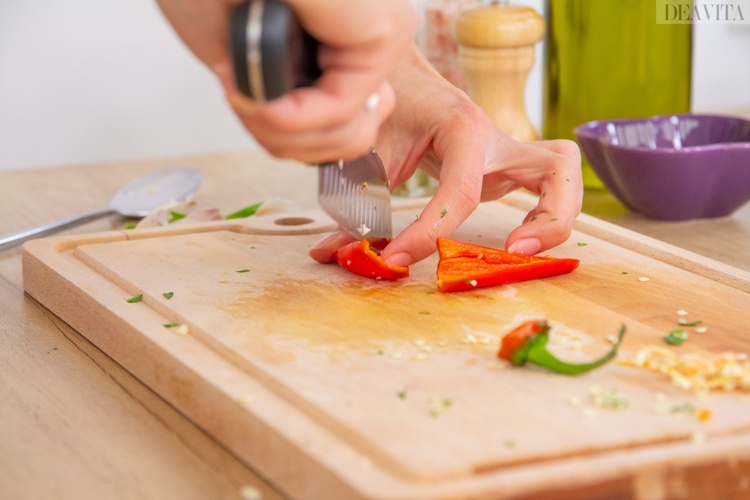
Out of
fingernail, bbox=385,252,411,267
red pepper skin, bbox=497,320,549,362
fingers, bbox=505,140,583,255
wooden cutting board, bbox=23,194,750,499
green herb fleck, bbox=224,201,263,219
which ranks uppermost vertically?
fingers, bbox=505,140,583,255

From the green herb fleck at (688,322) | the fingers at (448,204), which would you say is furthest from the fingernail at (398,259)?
the green herb fleck at (688,322)

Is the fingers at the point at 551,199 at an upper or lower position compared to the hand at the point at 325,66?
lower

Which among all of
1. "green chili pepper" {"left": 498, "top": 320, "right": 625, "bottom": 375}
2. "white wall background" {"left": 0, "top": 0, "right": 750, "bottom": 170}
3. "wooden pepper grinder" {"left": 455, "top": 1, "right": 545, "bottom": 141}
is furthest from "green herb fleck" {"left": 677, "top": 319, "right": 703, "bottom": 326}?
"white wall background" {"left": 0, "top": 0, "right": 750, "bottom": 170}

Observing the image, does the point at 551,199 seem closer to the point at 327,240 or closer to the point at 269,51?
the point at 327,240

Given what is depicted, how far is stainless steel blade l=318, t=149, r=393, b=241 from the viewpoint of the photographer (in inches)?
51.5

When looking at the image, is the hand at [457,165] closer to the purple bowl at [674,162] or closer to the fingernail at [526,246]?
the fingernail at [526,246]

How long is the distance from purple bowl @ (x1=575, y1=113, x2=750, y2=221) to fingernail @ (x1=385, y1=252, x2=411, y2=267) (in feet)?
1.65

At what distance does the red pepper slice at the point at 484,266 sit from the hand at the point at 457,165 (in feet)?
0.12

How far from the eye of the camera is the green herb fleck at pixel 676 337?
43.0 inches

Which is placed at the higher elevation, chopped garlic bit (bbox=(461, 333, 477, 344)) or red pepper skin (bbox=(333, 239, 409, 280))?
red pepper skin (bbox=(333, 239, 409, 280))

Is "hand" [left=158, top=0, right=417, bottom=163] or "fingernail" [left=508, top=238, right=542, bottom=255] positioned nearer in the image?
"hand" [left=158, top=0, right=417, bottom=163]

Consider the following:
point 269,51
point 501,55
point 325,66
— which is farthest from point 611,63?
point 269,51

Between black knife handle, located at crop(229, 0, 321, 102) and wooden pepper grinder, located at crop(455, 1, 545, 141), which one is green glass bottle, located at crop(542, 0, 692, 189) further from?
black knife handle, located at crop(229, 0, 321, 102)

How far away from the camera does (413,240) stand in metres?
1.30
